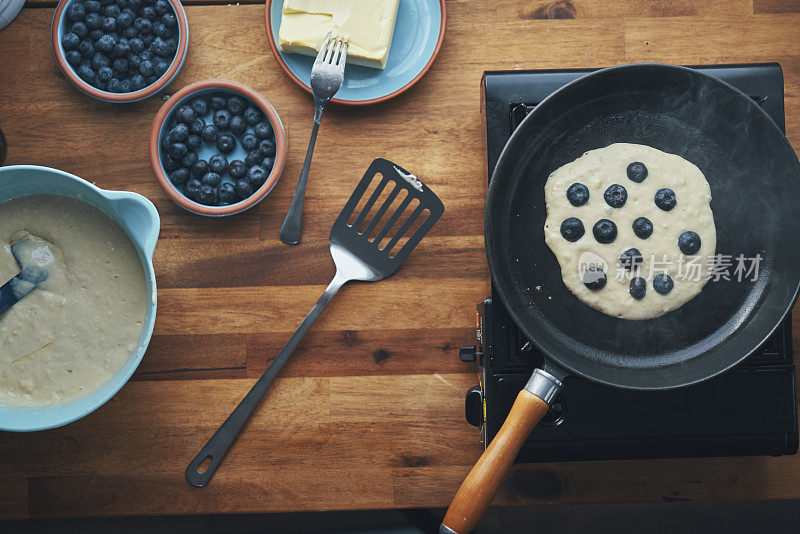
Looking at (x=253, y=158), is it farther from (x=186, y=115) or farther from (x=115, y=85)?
(x=115, y=85)

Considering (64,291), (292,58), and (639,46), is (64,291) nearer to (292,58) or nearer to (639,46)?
(292,58)

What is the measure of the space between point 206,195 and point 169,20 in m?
0.35

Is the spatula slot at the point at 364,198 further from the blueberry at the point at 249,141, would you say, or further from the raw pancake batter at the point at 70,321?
the raw pancake batter at the point at 70,321

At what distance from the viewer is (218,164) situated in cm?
107

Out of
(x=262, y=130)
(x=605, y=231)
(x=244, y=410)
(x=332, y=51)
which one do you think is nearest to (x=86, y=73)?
(x=262, y=130)

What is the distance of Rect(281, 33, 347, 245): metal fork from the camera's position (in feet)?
3.51

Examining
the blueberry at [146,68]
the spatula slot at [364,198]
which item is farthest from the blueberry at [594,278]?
the blueberry at [146,68]

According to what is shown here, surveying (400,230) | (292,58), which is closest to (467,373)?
(400,230)

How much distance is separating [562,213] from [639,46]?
0.42 metres

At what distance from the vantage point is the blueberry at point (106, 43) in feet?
3.52

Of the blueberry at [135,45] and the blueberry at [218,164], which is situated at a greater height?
the blueberry at [135,45]

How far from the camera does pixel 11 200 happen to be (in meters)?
1.00

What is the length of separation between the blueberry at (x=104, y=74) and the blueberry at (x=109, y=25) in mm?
73

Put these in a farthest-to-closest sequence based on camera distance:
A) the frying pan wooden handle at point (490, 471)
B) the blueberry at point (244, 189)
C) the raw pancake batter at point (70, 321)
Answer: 1. the blueberry at point (244, 189)
2. the raw pancake batter at point (70, 321)
3. the frying pan wooden handle at point (490, 471)
